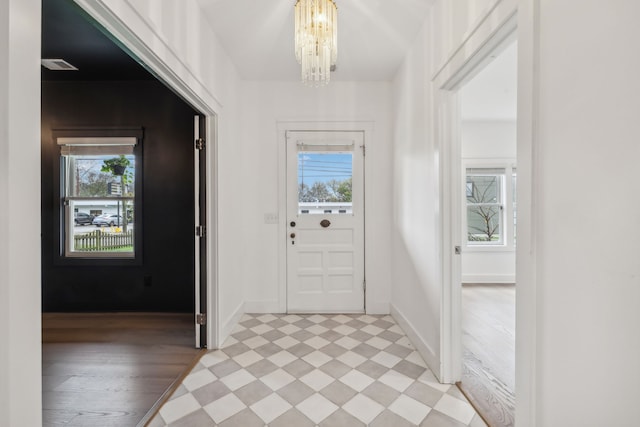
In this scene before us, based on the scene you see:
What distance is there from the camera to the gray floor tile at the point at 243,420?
1649 millimetres

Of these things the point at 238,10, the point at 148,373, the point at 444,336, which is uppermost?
the point at 238,10

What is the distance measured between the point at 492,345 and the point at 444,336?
907 mm

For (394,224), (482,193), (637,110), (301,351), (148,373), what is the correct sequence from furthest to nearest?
1. (482,193)
2. (394,224)
3. (301,351)
4. (148,373)
5. (637,110)

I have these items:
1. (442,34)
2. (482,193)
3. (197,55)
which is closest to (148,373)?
(197,55)

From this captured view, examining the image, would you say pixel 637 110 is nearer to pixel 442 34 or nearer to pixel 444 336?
pixel 442 34

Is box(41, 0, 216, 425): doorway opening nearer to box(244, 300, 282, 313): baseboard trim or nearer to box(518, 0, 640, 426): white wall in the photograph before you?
box(244, 300, 282, 313): baseboard trim

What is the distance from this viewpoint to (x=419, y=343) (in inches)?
96.2

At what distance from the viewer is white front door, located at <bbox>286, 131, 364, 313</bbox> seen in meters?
3.36

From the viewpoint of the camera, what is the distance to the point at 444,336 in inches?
80.4

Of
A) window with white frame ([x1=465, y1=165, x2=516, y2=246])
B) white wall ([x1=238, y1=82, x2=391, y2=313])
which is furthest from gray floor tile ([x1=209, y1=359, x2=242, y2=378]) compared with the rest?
window with white frame ([x1=465, y1=165, x2=516, y2=246])

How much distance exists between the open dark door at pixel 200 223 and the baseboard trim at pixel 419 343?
5.90ft

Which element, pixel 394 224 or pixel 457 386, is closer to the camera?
pixel 457 386
